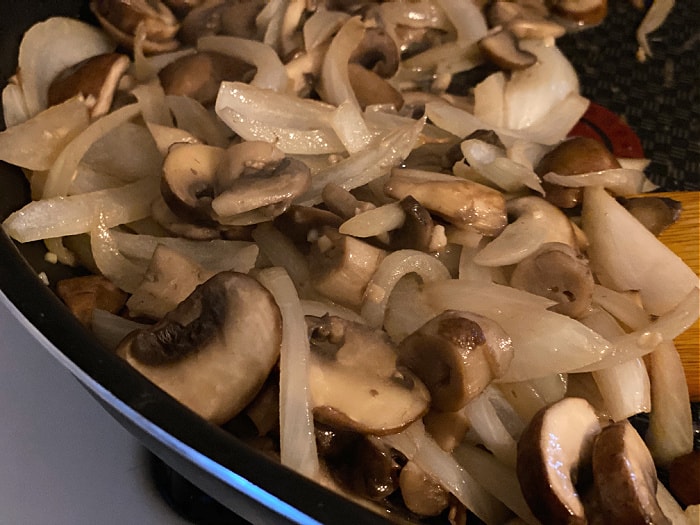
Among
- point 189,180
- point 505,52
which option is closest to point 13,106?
point 189,180

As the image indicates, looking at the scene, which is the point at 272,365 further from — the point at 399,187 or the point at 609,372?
the point at 609,372

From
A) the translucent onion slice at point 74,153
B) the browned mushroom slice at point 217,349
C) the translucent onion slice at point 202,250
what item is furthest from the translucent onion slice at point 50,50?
the browned mushroom slice at point 217,349

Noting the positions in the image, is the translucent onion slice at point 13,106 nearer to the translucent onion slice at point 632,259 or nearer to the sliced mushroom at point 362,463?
the sliced mushroom at point 362,463

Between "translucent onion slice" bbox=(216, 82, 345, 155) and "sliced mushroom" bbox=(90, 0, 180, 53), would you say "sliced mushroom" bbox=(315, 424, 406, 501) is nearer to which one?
"translucent onion slice" bbox=(216, 82, 345, 155)

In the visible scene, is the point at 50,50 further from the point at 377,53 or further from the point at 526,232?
the point at 526,232

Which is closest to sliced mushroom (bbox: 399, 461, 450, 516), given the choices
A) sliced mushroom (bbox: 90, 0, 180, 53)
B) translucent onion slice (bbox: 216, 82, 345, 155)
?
translucent onion slice (bbox: 216, 82, 345, 155)

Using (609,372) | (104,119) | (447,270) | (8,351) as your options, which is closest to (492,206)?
(447,270)
